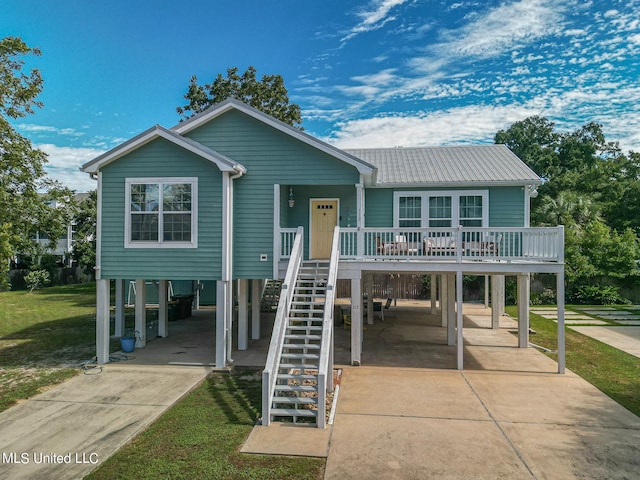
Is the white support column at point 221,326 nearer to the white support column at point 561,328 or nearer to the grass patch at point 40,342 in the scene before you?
the grass patch at point 40,342

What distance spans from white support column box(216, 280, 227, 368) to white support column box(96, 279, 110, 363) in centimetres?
300

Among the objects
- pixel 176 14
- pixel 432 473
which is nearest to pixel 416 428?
pixel 432 473

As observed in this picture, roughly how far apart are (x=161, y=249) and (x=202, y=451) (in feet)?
20.1

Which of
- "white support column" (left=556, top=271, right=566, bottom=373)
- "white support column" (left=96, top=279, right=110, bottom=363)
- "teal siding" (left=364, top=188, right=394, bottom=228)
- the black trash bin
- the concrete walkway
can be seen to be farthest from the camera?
the black trash bin

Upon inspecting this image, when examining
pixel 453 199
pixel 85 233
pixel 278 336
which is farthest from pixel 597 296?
pixel 85 233

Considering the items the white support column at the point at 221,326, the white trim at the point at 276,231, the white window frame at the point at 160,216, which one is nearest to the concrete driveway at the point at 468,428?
the white support column at the point at 221,326

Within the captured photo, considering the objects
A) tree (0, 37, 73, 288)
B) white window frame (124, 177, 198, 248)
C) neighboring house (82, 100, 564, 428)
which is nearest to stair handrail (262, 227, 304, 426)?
neighboring house (82, 100, 564, 428)

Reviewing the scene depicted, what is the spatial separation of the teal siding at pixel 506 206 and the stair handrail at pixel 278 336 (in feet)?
22.8

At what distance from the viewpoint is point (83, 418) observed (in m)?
7.12

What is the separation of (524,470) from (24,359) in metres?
12.2

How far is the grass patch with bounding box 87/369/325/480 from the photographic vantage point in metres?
5.23

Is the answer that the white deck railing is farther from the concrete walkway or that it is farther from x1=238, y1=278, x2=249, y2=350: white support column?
the concrete walkway

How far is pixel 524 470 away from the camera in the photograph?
5.36m

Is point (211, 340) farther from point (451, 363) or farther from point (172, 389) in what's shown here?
point (451, 363)
